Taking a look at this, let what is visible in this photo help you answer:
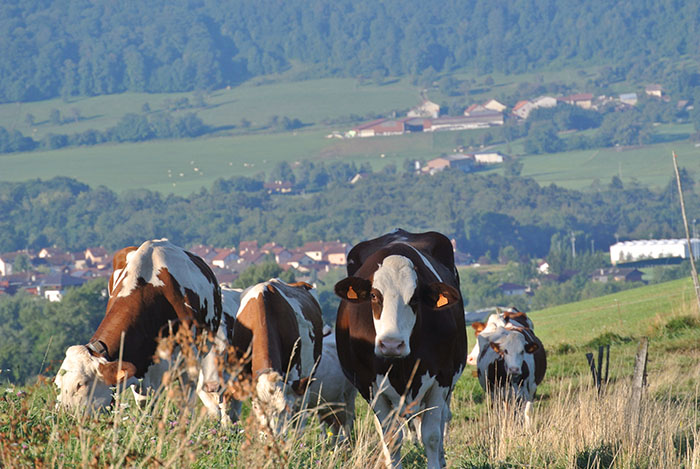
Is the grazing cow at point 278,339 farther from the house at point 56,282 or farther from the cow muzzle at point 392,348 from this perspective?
the house at point 56,282

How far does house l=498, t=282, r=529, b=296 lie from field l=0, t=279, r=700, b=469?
13566 cm

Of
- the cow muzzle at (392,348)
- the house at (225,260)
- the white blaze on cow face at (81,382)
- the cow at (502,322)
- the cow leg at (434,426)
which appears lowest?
the house at (225,260)

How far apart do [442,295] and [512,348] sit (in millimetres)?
5632

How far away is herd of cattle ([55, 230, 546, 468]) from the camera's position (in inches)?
330

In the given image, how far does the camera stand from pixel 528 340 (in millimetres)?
14641

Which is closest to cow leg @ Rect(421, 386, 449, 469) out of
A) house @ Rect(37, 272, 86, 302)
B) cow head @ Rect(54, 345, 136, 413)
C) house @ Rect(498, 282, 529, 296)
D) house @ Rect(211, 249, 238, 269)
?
cow head @ Rect(54, 345, 136, 413)

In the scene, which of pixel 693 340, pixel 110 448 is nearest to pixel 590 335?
pixel 693 340

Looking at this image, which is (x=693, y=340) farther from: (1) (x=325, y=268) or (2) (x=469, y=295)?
(1) (x=325, y=268)

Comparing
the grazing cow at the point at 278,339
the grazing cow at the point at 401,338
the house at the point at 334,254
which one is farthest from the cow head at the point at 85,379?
the house at the point at 334,254

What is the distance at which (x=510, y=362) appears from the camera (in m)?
13.7

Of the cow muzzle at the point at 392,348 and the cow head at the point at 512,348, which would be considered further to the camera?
the cow head at the point at 512,348

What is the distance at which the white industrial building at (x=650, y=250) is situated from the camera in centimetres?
16962

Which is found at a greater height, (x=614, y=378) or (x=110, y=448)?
(x=110, y=448)

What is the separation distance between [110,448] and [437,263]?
162 inches
